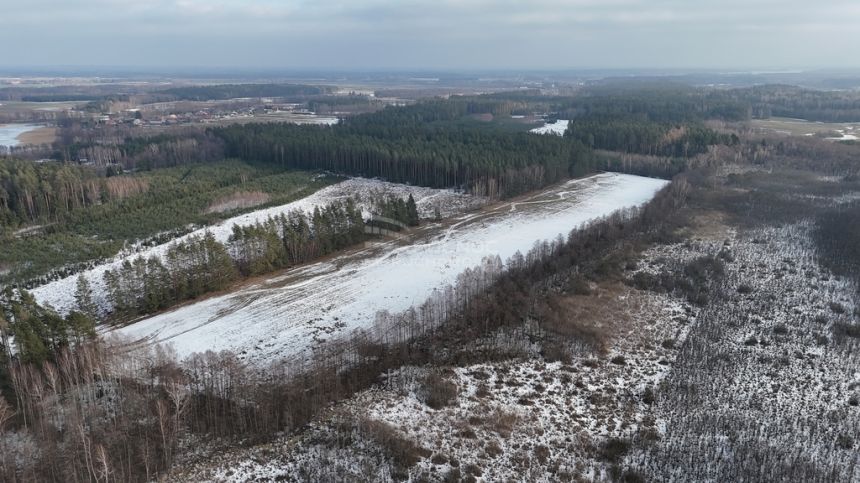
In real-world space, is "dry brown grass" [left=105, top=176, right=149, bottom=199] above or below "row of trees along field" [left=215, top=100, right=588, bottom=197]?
below

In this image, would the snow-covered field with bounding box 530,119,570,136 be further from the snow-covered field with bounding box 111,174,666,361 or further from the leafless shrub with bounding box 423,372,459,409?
the leafless shrub with bounding box 423,372,459,409

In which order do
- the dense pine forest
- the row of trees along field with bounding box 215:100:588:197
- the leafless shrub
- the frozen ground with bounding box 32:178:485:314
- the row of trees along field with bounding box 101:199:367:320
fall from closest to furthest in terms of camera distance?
the leafless shrub
the row of trees along field with bounding box 101:199:367:320
the frozen ground with bounding box 32:178:485:314
the dense pine forest
the row of trees along field with bounding box 215:100:588:197

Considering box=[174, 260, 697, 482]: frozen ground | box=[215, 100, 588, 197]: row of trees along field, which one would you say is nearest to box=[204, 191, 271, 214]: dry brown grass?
box=[215, 100, 588, 197]: row of trees along field

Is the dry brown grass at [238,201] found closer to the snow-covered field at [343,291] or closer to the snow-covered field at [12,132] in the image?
the snow-covered field at [343,291]

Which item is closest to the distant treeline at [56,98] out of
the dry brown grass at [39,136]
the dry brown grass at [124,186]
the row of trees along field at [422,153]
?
the dry brown grass at [39,136]

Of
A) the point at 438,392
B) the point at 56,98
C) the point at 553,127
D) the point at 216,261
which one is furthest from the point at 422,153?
the point at 56,98

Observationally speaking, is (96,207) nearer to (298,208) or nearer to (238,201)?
(238,201)
